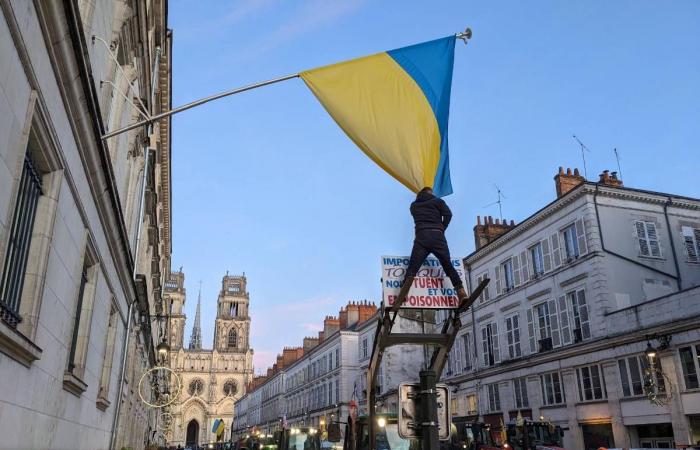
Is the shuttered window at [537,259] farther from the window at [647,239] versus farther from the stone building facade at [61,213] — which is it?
the stone building facade at [61,213]

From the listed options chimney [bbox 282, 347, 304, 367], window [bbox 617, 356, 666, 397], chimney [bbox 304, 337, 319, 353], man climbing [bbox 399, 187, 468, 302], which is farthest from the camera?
chimney [bbox 282, 347, 304, 367]

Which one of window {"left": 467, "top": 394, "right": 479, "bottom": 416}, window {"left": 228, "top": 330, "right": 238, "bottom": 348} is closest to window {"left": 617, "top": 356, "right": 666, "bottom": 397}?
window {"left": 467, "top": 394, "right": 479, "bottom": 416}

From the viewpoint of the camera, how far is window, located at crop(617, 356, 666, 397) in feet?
77.8

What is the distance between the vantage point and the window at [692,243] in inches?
1146

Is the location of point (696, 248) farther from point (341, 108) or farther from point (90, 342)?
point (90, 342)

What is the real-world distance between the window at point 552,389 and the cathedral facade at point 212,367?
301 ft

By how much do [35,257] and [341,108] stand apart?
4630mm

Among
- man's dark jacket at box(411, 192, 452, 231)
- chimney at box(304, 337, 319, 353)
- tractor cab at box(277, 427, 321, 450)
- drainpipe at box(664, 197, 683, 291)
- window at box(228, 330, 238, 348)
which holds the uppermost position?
window at box(228, 330, 238, 348)

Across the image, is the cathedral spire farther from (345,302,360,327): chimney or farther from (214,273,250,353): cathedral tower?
(345,302,360,327): chimney

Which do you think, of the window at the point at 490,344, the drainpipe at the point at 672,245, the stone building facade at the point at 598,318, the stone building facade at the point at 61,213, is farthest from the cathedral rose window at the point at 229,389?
the stone building facade at the point at 61,213

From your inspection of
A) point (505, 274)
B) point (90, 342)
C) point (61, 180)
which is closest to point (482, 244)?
point (505, 274)

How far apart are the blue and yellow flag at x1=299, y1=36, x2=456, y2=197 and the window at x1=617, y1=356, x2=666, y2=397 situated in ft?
60.2

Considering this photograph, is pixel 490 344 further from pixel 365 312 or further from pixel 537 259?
pixel 365 312

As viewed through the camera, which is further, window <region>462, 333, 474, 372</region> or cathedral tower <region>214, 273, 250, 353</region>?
cathedral tower <region>214, 273, 250, 353</region>
